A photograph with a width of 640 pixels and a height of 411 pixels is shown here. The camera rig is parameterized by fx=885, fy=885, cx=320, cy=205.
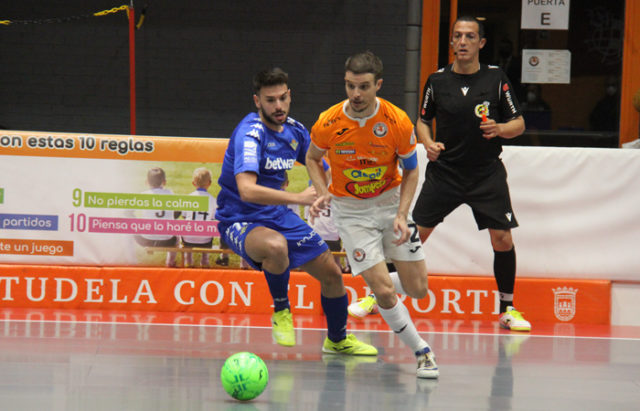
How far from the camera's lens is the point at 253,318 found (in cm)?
689

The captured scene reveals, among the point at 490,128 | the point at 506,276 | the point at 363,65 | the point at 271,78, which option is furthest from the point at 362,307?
the point at 363,65

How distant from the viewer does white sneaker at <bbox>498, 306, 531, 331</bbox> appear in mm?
6605

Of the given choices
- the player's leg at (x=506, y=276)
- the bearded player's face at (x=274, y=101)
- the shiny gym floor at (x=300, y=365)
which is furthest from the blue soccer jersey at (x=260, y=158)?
the player's leg at (x=506, y=276)

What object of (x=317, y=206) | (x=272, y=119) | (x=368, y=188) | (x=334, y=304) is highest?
(x=272, y=119)

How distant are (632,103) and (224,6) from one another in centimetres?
469

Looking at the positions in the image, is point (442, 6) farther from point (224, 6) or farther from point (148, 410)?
point (148, 410)

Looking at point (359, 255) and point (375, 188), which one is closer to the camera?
point (359, 255)

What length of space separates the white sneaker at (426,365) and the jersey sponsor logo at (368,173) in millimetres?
1061

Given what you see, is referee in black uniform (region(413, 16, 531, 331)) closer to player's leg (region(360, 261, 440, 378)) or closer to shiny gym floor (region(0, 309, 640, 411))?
shiny gym floor (region(0, 309, 640, 411))

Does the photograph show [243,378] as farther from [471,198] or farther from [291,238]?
[471,198]

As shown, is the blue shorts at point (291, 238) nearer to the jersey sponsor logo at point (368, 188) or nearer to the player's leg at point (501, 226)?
the jersey sponsor logo at point (368, 188)

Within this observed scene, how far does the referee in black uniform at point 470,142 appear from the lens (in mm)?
6414

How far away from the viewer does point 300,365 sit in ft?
17.8

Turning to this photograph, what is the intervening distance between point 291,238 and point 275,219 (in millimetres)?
171
